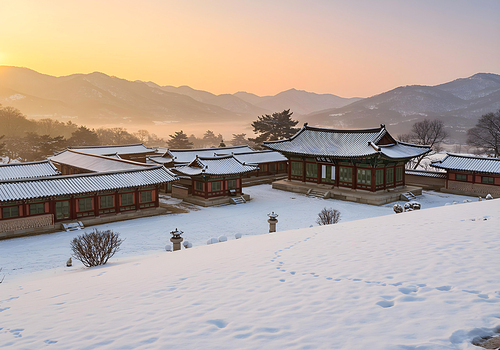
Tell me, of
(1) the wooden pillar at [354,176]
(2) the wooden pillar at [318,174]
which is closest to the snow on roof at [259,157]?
(2) the wooden pillar at [318,174]

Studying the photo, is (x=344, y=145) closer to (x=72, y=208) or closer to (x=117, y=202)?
(x=117, y=202)

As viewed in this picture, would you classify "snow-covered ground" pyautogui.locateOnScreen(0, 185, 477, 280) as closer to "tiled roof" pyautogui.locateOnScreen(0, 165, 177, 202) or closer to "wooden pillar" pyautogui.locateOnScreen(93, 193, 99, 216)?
"wooden pillar" pyautogui.locateOnScreen(93, 193, 99, 216)

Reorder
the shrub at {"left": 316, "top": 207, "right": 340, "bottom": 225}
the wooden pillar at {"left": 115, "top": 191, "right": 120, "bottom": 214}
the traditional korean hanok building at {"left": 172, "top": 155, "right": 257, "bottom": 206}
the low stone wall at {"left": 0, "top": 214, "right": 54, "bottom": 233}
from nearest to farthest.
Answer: the shrub at {"left": 316, "top": 207, "right": 340, "bottom": 225} → the low stone wall at {"left": 0, "top": 214, "right": 54, "bottom": 233} → the wooden pillar at {"left": 115, "top": 191, "right": 120, "bottom": 214} → the traditional korean hanok building at {"left": 172, "top": 155, "right": 257, "bottom": 206}

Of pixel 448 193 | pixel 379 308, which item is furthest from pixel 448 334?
pixel 448 193

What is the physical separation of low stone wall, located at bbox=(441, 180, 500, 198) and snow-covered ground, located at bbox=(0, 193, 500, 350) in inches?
927

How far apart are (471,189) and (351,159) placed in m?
11.4

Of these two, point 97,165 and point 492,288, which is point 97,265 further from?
point 97,165

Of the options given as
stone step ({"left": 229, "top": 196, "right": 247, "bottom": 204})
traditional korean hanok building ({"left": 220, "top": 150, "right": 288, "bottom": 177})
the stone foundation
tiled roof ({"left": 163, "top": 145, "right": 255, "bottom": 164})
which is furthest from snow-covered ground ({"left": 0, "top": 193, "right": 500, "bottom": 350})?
traditional korean hanok building ({"left": 220, "top": 150, "right": 288, "bottom": 177})

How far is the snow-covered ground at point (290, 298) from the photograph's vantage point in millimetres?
6219

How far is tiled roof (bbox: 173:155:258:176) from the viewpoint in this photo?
34062mm

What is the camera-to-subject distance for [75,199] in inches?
1050

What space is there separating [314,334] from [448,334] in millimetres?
1975

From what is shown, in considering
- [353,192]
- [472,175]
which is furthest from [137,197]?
[472,175]

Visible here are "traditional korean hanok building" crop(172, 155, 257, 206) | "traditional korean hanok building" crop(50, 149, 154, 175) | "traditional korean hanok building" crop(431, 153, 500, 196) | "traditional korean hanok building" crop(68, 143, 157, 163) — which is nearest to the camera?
"traditional korean hanok building" crop(172, 155, 257, 206)
